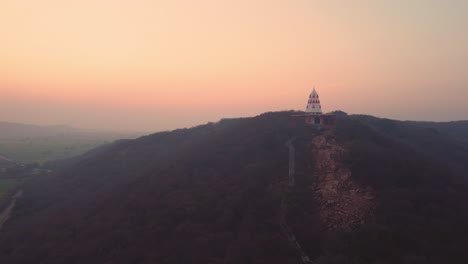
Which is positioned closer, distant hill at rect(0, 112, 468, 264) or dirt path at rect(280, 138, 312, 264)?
distant hill at rect(0, 112, 468, 264)

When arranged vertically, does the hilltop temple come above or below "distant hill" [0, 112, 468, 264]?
above

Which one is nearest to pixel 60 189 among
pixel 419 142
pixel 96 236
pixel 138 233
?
pixel 96 236

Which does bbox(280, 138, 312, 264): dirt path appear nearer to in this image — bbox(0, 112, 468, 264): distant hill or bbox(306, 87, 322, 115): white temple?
bbox(0, 112, 468, 264): distant hill

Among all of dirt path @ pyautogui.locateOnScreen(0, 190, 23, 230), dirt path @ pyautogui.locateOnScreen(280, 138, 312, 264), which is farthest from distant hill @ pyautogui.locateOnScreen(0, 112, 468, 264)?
dirt path @ pyautogui.locateOnScreen(0, 190, 23, 230)

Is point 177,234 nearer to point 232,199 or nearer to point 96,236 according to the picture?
point 232,199

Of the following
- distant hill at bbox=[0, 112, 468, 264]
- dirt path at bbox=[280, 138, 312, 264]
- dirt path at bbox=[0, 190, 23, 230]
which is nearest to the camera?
distant hill at bbox=[0, 112, 468, 264]

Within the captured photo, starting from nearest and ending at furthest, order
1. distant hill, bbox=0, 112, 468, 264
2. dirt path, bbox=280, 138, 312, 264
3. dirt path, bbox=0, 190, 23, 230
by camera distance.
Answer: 1. distant hill, bbox=0, 112, 468, 264
2. dirt path, bbox=280, 138, 312, 264
3. dirt path, bbox=0, 190, 23, 230

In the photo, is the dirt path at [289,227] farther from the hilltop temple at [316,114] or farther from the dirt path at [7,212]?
the dirt path at [7,212]

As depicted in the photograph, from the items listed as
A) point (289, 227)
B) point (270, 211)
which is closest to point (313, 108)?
point (270, 211)

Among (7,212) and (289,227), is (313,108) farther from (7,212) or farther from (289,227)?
(7,212)
